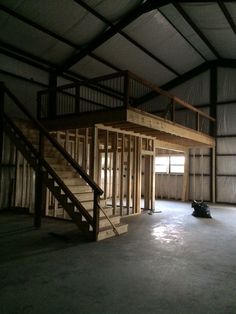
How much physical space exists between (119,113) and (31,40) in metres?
4.40

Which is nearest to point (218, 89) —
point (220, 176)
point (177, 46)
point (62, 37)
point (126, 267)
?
point (177, 46)

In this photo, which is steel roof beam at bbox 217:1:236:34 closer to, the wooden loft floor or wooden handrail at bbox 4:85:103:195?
the wooden loft floor

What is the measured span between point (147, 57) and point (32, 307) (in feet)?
33.3

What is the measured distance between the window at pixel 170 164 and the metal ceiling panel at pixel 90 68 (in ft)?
16.3

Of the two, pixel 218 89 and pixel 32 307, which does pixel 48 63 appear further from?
pixel 32 307

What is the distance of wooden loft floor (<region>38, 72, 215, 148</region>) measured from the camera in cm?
625

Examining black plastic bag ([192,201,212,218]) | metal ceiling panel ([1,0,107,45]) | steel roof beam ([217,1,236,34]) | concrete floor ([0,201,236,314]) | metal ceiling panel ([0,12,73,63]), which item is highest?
steel roof beam ([217,1,236,34])

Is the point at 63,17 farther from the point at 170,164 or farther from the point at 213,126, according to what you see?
the point at 170,164

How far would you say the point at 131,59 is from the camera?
10.8m

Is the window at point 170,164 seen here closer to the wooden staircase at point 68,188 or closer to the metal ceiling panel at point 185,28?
the metal ceiling panel at point 185,28

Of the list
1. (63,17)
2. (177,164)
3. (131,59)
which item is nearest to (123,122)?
(63,17)

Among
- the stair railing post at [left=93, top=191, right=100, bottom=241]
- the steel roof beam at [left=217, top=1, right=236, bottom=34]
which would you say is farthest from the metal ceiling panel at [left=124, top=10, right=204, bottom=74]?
the stair railing post at [left=93, top=191, right=100, bottom=241]

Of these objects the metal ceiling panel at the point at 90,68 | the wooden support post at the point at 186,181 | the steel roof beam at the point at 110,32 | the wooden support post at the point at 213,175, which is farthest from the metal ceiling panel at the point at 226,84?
the steel roof beam at the point at 110,32

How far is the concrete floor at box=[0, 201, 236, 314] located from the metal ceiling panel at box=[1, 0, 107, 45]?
18.5ft
